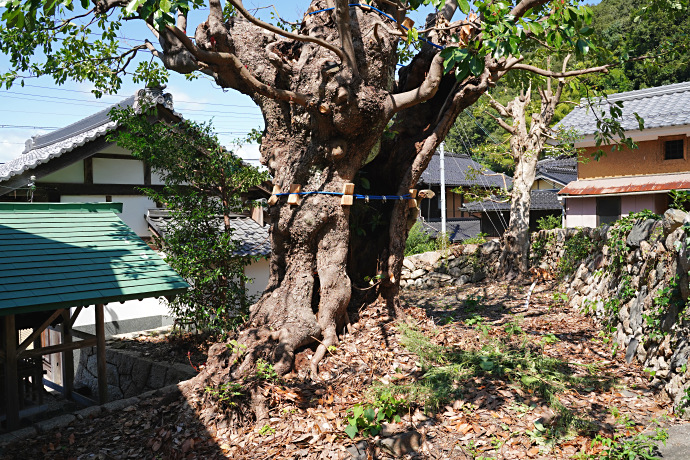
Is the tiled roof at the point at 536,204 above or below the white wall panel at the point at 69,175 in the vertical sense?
below

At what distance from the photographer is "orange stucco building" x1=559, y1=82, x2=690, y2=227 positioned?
16594 millimetres

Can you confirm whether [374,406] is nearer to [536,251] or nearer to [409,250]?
[536,251]

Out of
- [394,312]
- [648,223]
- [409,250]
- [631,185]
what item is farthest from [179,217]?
[631,185]

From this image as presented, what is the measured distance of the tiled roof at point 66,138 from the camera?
11.8 meters

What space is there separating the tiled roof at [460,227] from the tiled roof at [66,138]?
56.6 ft

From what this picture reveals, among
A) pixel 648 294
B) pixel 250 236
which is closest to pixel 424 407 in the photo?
pixel 648 294

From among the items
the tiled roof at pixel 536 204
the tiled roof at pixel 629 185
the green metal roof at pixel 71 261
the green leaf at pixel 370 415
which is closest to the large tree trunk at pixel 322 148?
the green leaf at pixel 370 415

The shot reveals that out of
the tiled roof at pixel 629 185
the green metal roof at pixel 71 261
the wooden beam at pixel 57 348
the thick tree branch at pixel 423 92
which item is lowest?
the wooden beam at pixel 57 348

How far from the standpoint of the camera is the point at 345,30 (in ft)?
21.7

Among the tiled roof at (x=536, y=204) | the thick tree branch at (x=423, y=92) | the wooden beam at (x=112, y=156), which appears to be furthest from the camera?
the tiled roof at (x=536, y=204)

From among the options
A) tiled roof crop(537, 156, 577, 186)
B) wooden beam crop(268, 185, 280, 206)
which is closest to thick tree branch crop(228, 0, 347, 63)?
wooden beam crop(268, 185, 280, 206)

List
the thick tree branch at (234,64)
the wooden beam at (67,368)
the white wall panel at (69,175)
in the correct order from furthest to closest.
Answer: the white wall panel at (69,175), the wooden beam at (67,368), the thick tree branch at (234,64)

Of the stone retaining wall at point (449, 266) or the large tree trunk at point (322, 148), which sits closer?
the large tree trunk at point (322, 148)

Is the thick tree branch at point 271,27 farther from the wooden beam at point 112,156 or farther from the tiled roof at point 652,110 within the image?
the tiled roof at point 652,110
